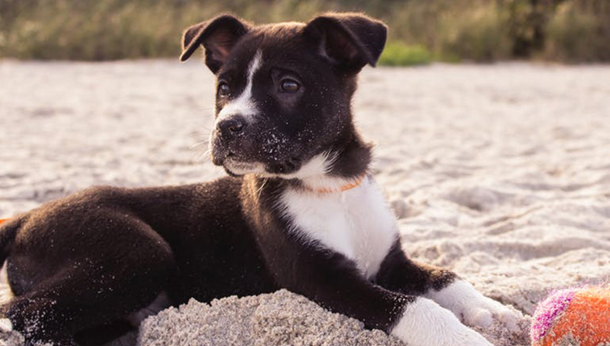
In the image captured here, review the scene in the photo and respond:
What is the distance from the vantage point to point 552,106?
33.8ft

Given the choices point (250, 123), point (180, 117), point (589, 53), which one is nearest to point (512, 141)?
point (180, 117)

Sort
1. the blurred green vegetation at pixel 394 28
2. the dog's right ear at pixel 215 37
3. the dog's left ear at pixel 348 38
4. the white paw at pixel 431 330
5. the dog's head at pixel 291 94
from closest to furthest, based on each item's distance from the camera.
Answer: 1. the white paw at pixel 431 330
2. the dog's head at pixel 291 94
3. the dog's left ear at pixel 348 38
4. the dog's right ear at pixel 215 37
5. the blurred green vegetation at pixel 394 28

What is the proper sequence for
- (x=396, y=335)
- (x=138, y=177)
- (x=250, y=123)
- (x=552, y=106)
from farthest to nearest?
(x=552, y=106)
(x=138, y=177)
(x=250, y=123)
(x=396, y=335)

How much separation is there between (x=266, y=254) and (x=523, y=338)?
1247 millimetres

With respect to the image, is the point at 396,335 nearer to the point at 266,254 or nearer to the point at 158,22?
the point at 266,254

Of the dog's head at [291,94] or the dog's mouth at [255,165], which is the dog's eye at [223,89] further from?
the dog's mouth at [255,165]

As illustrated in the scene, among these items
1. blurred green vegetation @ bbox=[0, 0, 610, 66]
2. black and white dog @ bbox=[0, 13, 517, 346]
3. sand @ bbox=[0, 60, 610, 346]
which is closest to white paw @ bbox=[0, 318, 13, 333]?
black and white dog @ bbox=[0, 13, 517, 346]

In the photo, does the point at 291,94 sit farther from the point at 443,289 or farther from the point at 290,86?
the point at 443,289

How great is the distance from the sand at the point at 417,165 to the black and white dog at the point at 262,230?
0.59ft

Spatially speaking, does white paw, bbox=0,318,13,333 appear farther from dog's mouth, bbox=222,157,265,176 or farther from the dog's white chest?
the dog's white chest

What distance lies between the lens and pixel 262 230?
3.50 metres

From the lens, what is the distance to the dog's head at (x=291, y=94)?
3227 millimetres

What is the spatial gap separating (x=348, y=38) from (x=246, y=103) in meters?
0.56

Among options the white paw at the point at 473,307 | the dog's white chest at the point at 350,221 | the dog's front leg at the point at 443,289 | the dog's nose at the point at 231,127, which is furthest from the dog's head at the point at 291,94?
the white paw at the point at 473,307
